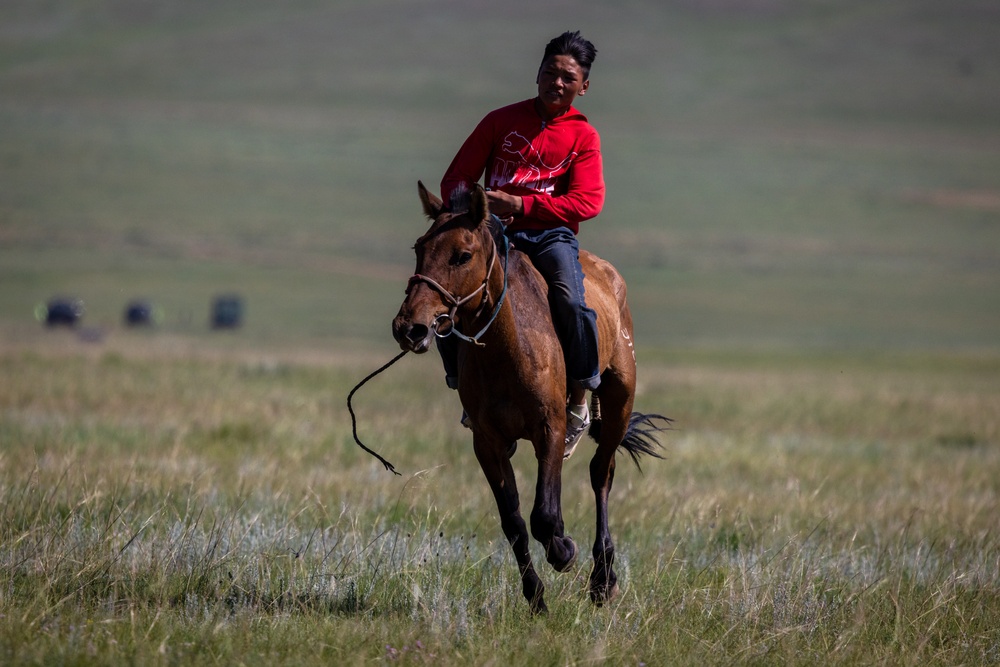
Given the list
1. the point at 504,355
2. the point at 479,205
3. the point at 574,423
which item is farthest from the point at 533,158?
the point at 574,423

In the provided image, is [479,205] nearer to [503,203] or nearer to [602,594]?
[503,203]

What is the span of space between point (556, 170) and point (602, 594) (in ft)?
7.13

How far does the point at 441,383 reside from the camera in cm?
2098

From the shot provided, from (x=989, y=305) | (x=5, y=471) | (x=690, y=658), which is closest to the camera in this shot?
(x=690, y=658)

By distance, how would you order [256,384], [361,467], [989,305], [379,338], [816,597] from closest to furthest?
[816,597], [361,467], [256,384], [379,338], [989,305]

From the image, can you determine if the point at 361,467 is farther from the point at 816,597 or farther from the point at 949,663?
the point at 949,663

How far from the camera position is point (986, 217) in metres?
94.3

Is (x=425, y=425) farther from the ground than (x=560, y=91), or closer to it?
closer to it

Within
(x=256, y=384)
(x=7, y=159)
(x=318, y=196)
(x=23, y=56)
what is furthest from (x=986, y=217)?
(x=23, y=56)

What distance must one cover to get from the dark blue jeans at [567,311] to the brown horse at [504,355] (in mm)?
100

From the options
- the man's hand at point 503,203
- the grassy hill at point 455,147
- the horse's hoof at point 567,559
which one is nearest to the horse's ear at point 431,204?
the man's hand at point 503,203

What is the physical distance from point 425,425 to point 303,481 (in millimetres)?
4257

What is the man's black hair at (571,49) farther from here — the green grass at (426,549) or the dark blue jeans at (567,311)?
the green grass at (426,549)

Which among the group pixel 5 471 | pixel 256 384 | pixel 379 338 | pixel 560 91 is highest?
pixel 560 91
